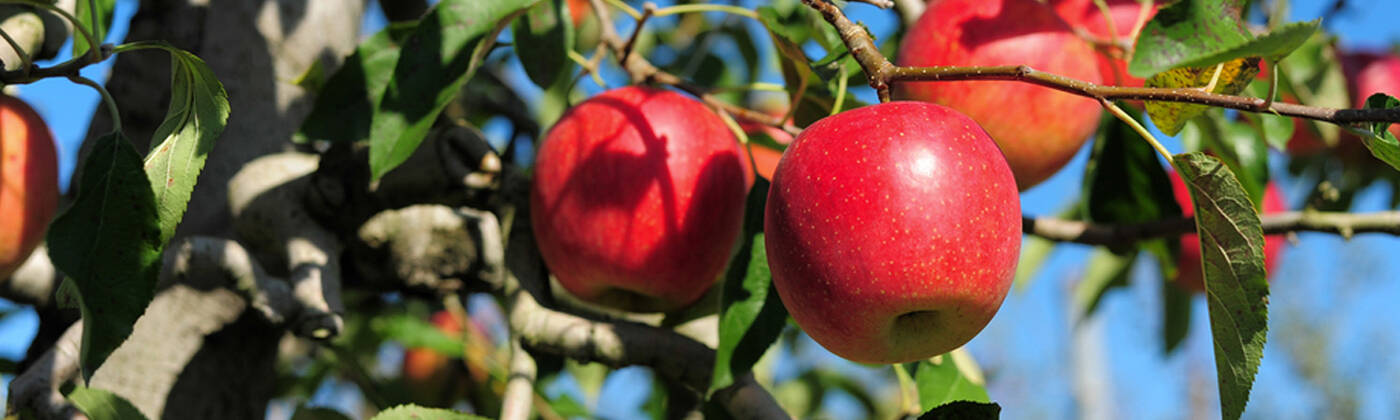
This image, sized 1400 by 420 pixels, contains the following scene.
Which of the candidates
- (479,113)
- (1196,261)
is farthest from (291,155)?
(1196,261)

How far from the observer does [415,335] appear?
1.56 metres

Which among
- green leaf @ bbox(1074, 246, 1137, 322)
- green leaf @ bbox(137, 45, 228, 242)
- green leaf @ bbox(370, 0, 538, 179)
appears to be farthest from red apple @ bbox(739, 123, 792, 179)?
green leaf @ bbox(1074, 246, 1137, 322)

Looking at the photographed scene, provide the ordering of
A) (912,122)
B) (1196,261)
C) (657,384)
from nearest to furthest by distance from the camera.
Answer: (912,122)
(657,384)
(1196,261)

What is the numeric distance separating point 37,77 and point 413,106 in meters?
0.26

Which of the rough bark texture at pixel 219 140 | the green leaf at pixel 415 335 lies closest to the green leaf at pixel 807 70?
the rough bark texture at pixel 219 140

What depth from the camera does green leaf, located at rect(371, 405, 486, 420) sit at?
715 millimetres

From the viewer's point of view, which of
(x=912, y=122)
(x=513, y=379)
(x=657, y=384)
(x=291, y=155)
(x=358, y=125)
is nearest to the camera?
(x=912, y=122)

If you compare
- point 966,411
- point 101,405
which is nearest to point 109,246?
point 101,405

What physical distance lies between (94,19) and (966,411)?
656 millimetres

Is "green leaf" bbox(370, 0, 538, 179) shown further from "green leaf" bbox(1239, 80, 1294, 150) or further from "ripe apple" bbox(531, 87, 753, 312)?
"green leaf" bbox(1239, 80, 1294, 150)

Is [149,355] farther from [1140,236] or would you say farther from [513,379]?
[1140,236]

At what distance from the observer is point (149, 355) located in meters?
0.93

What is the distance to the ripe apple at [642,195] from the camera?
2.77 ft

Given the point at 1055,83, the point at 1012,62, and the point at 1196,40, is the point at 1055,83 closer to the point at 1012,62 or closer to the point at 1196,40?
the point at 1196,40
